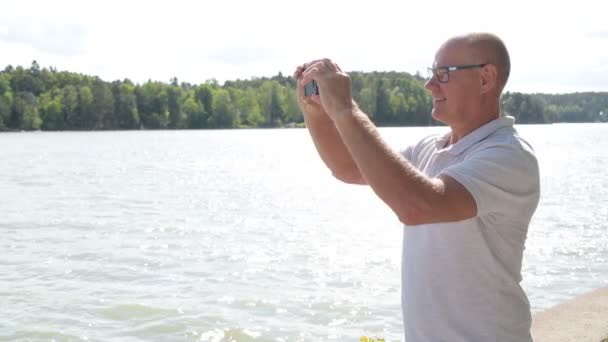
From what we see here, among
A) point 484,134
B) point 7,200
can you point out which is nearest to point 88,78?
point 7,200

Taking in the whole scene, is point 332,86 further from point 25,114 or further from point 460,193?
point 25,114

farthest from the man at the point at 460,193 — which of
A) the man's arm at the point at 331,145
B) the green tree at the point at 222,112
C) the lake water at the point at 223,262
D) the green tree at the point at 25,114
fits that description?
the green tree at the point at 222,112

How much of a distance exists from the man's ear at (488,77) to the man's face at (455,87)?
0.06 ft

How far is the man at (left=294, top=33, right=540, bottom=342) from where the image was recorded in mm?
2463

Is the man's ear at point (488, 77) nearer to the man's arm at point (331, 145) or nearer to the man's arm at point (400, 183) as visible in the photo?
the man's arm at point (400, 183)

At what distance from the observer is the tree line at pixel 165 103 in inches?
5984

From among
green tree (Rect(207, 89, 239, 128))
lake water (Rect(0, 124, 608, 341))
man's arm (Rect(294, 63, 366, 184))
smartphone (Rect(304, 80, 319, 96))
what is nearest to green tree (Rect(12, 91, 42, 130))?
green tree (Rect(207, 89, 239, 128))

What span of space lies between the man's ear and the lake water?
1207mm

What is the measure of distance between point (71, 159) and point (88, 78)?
363 ft

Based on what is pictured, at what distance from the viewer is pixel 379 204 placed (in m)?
33.2

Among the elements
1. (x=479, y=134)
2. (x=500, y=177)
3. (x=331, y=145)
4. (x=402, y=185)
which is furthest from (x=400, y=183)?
(x=331, y=145)

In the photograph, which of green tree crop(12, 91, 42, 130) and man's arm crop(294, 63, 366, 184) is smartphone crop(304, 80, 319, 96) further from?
green tree crop(12, 91, 42, 130)

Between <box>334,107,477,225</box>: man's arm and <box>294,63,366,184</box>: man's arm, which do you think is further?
<box>294,63,366,184</box>: man's arm

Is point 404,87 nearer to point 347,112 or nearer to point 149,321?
point 149,321
